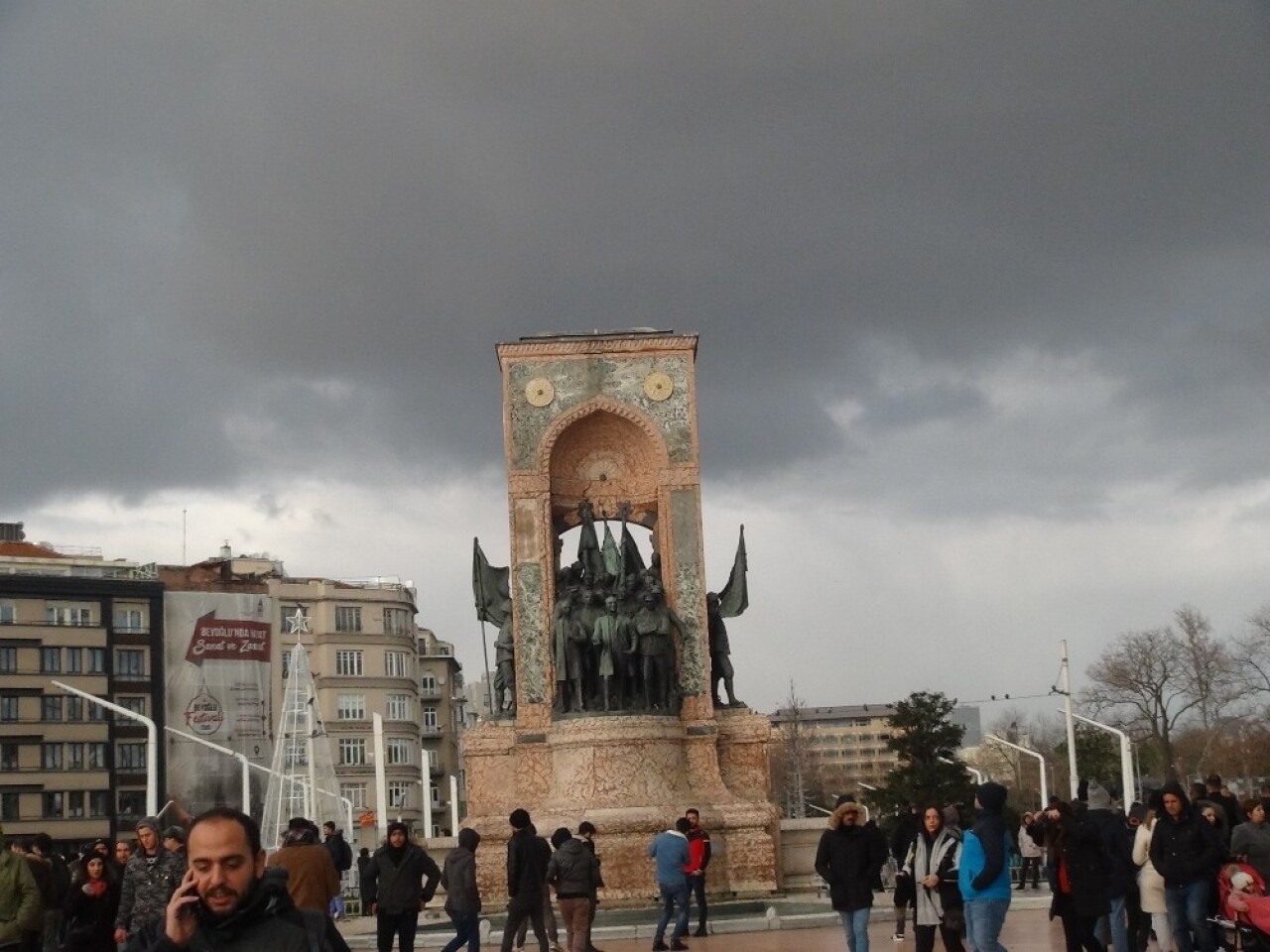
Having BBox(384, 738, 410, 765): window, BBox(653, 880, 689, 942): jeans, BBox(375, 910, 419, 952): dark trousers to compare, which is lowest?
BBox(653, 880, 689, 942): jeans

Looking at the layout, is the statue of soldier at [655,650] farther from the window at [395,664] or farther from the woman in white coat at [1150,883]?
the window at [395,664]

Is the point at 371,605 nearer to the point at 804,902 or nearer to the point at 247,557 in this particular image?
the point at 247,557

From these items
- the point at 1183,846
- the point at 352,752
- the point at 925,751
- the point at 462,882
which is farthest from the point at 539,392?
the point at 352,752

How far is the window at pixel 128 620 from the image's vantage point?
270 ft

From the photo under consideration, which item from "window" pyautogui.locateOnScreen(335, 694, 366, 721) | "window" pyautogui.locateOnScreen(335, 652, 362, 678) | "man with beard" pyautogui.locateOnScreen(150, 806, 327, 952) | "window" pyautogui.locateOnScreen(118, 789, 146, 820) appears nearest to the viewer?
"man with beard" pyautogui.locateOnScreen(150, 806, 327, 952)

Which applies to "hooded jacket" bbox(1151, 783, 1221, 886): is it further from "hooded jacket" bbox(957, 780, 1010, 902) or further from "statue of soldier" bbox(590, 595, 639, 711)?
"statue of soldier" bbox(590, 595, 639, 711)

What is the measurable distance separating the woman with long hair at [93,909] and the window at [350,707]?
73951 mm

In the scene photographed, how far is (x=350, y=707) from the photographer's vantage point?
87.8m

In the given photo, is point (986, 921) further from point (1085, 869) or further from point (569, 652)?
point (569, 652)

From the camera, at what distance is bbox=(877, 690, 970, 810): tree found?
56219 millimetres

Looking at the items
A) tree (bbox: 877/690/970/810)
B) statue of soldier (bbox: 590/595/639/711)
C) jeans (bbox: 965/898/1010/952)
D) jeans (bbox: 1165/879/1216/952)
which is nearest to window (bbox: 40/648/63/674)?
tree (bbox: 877/690/970/810)

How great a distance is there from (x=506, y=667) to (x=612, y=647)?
9.18ft

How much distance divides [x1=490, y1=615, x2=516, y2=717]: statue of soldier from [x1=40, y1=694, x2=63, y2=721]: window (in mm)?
50983

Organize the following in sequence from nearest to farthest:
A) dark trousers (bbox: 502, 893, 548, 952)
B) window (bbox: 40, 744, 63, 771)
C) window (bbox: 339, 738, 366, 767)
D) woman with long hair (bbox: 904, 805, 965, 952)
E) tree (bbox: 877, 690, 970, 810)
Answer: woman with long hair (bbox: 904, 805, 965, 952)
dark trousers (bbox: 502, 893, 548, 952)
tree (bbox: 877, 690, 970, 810)
window (bbox: 40, 744, 63, 771)
window (bbox: 339, 738, 366, 767)
